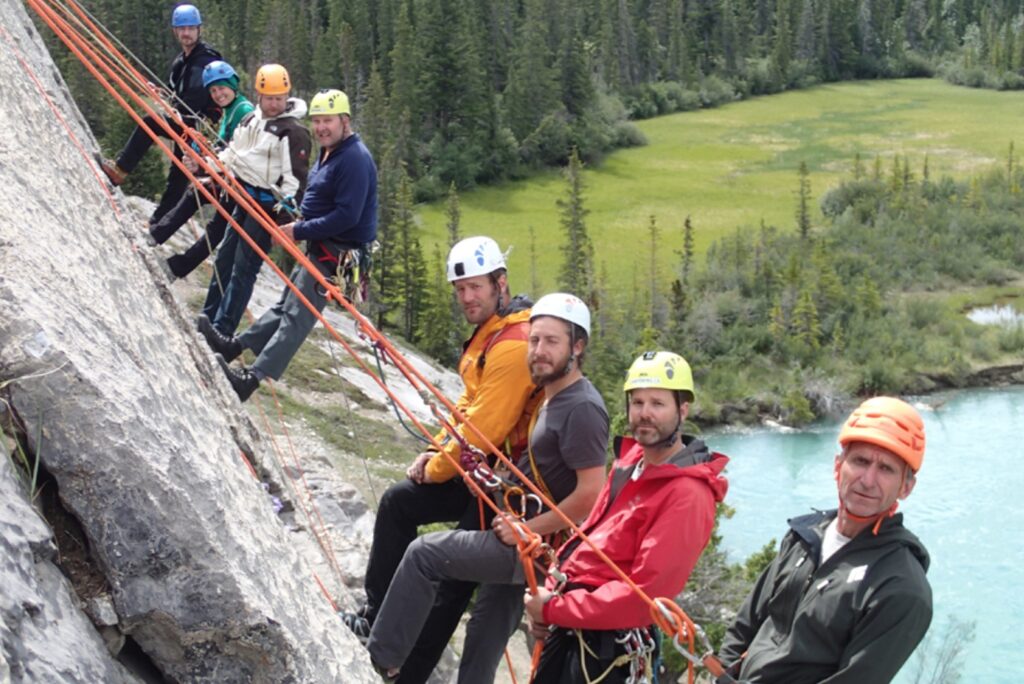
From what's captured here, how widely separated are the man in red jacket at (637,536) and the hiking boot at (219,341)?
3317 mm

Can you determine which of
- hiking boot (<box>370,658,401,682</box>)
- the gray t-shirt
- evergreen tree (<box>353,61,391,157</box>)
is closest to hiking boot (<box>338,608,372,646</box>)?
hiking boot (<box>370,658,401,682</box>)

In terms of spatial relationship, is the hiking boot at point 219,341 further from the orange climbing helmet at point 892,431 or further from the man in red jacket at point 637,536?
the orange climbing helmet at point 892,431

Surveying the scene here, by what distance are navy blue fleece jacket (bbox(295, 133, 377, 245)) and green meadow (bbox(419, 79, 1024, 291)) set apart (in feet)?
200

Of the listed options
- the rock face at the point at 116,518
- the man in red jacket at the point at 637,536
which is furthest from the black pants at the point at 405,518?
the rock face at the point at 116,518

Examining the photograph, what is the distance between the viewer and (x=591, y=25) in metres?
116

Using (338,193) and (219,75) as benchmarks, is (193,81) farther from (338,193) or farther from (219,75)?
(338,193)

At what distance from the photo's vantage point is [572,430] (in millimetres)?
4793

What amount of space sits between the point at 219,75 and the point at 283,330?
7.59 feet

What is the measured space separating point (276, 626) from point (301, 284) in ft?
14.9

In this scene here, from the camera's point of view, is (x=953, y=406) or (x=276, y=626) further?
(x=953, y=406)

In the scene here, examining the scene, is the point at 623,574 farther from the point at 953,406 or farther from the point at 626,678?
the point at 953,406

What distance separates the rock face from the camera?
2693mm

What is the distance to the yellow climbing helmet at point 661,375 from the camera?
450 centimetres

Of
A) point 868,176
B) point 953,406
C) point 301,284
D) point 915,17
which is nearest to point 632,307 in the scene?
point 953,406
